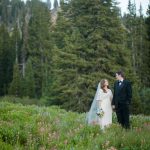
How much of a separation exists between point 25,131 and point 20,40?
91.7 m

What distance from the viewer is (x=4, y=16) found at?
548ft

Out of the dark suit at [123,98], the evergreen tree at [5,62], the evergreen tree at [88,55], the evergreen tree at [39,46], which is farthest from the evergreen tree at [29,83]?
the dark suit at [123,98]

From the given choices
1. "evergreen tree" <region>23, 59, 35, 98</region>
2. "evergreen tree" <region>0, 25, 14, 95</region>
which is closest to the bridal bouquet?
"evergreen tree" <region>23, 59, 35, 98</region>

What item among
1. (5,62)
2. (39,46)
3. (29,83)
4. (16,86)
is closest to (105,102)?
(16,86)

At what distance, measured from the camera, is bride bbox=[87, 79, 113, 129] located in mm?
15016

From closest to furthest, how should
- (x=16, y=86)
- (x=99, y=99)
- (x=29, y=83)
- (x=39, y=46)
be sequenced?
(x=99, y=99), (x=16, y=86), (x=29, y=83), (x=39, y=46)

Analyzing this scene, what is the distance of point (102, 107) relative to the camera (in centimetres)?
1534

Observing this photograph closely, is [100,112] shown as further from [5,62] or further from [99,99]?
[5,62]

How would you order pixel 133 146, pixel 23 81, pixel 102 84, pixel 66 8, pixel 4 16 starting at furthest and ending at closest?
pixel 4 16
pixel 23 81
pixel 66 8
pixel 102 84
pixel 133 146

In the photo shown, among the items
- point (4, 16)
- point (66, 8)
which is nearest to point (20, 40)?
point (66, 8)

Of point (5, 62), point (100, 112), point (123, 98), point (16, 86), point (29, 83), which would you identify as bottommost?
point (16, 86)

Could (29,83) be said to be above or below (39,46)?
below

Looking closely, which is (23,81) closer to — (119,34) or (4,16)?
(119,34)

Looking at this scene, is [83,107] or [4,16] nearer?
[83,107]
